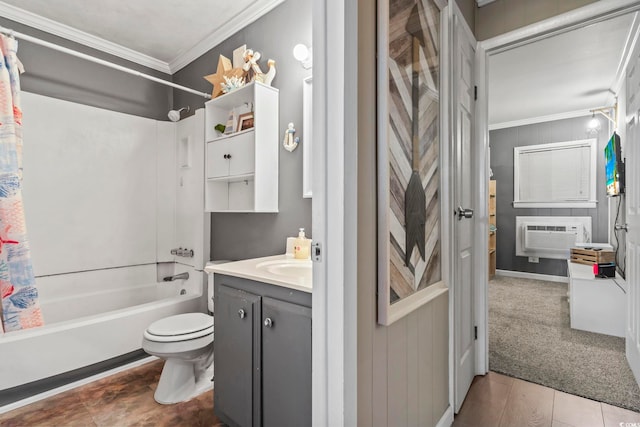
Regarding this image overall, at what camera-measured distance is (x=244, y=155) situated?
2139 millimetres

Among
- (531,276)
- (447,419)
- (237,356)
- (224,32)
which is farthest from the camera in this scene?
(531,276)

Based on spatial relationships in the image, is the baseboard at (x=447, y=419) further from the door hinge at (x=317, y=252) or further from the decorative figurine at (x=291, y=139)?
the decorative figurine at (x=291, y=139)

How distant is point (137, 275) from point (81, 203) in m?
0.76

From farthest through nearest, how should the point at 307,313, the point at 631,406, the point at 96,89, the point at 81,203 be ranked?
the point at 96,89 < the point at 81,203 < the point at 631,406 < the point at 307,313

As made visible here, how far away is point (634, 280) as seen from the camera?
1.93 m

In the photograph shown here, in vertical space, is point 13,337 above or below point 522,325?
above

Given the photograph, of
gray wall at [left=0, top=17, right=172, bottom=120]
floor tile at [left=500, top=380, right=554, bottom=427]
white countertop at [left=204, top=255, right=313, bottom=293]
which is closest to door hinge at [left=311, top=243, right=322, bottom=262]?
white countertop at [left=204, top=255, right=313, bottom=293]

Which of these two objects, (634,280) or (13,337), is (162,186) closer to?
(13,337)

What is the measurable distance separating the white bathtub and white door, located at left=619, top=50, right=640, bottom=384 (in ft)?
9.43

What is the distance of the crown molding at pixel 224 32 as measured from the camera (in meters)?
2.27

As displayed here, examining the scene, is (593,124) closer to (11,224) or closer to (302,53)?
A: (302,53)

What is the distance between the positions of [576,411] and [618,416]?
0.18m

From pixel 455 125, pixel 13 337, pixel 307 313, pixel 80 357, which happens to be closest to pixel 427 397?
pixel 307 313

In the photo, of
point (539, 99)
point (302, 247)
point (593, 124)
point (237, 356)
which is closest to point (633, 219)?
point (302, 247)
